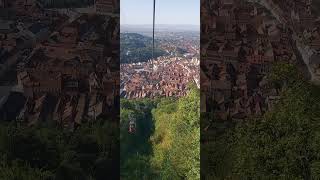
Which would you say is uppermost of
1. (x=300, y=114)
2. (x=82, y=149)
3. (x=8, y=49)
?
(x=8, y=49)

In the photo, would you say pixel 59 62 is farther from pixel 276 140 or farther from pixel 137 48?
pixel 137 48

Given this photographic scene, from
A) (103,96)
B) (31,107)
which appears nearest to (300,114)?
(103,96)

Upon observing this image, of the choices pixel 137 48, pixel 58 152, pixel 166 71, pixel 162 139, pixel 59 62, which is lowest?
pixel 162 139

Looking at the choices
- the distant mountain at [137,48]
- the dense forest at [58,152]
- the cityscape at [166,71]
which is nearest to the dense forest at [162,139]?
the cityscape at [166,71]

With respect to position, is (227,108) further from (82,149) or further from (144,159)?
(144,159)

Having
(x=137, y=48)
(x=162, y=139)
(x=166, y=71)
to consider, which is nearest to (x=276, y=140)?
(x=166, y=71)

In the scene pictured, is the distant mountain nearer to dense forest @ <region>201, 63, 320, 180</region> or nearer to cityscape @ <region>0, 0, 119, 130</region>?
cityscape @ <region>0, 0, 119, 130</region>
